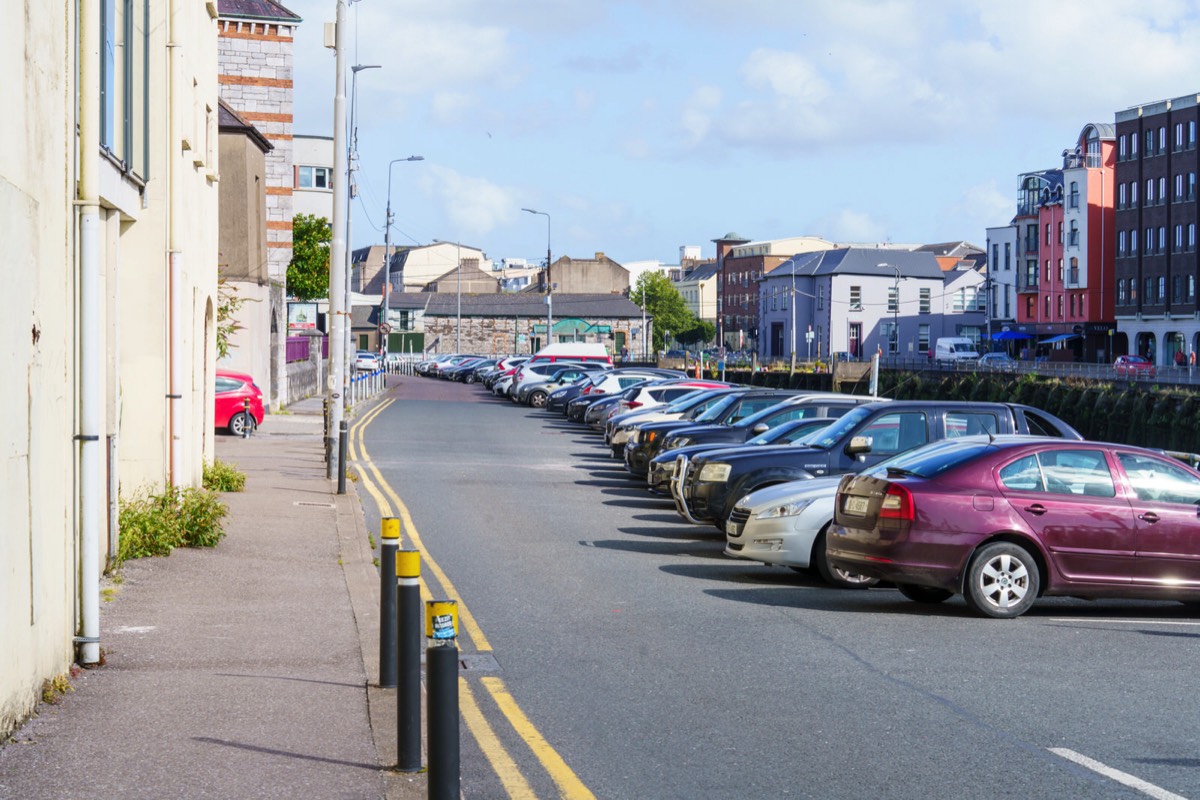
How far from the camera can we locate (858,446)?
1552 centimetres

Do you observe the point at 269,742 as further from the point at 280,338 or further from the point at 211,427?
the point at 280,338

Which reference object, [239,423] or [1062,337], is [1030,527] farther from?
[1062,337]

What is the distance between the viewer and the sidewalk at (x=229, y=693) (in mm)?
6613

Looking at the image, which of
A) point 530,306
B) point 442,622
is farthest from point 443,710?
point 530,306

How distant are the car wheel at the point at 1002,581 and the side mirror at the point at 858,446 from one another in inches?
145

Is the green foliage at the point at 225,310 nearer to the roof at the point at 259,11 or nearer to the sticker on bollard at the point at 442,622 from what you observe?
the roof at the point at 259,11

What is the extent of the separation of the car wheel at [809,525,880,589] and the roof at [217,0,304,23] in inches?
1601

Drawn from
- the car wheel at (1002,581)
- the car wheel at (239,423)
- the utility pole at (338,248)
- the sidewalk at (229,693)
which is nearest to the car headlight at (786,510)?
the car wheel at (1002,581)

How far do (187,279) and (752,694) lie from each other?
11594 mm

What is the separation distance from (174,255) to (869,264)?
381ft

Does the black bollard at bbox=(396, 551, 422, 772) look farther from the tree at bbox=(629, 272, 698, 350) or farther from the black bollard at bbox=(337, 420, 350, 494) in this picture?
the tree at bbox=(629, 272, 698, 350)

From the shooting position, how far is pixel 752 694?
886cm

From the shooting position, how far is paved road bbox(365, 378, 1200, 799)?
705cm

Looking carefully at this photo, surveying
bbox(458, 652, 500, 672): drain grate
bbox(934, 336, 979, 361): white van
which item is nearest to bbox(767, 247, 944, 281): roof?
bbox(934, 336, 979, 361): white van
